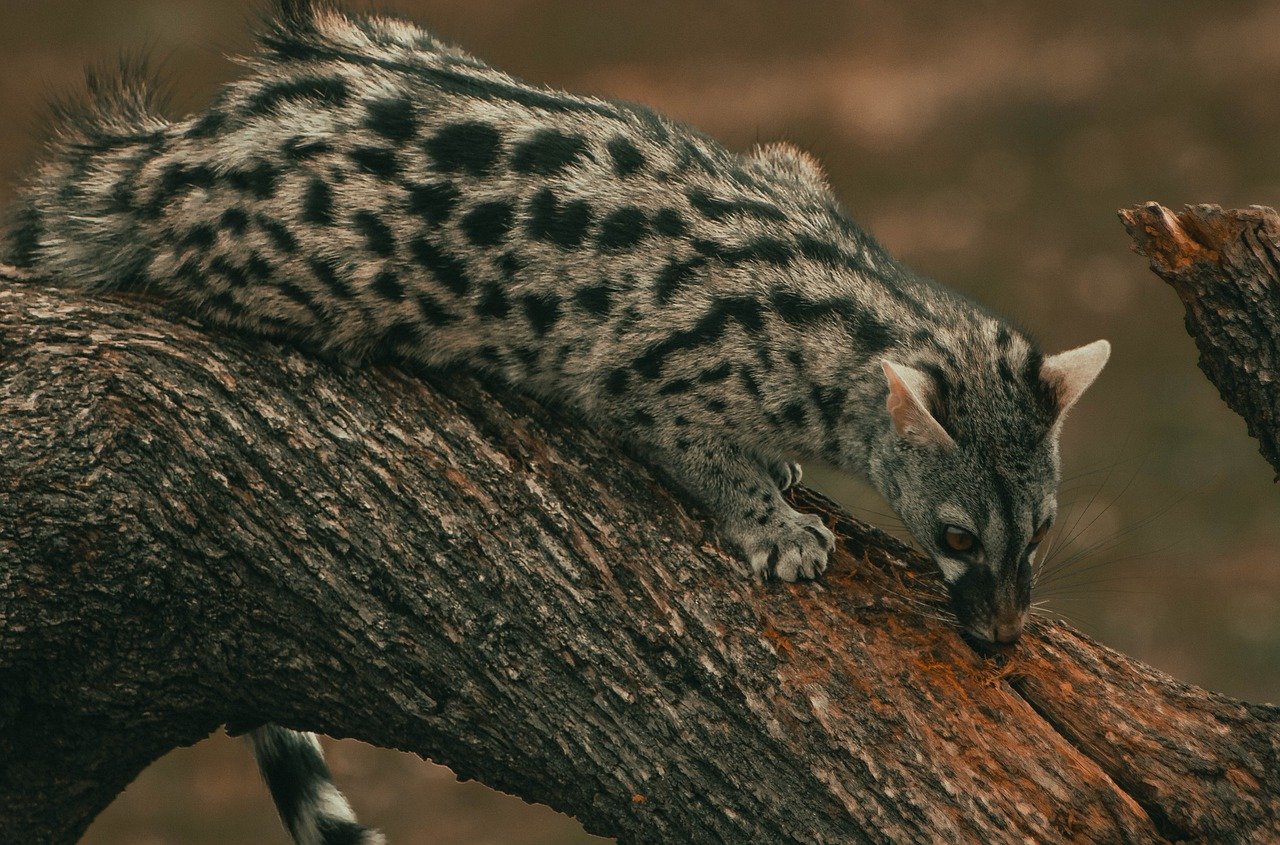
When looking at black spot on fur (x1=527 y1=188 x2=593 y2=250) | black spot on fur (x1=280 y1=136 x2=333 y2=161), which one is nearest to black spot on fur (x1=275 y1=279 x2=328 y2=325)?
black spot on fur (x1=280 y1=136 x2=333 y2=161)

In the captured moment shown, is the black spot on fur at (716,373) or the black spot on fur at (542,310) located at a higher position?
the black spot on fur at (542,310)

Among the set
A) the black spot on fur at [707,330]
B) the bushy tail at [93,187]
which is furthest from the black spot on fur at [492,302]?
the bushy tail at [93,187]

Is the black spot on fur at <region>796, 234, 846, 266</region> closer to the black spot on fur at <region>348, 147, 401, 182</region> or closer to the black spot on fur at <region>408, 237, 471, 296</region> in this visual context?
the black spot on fur at <region>408, 237, 471, 296</region>

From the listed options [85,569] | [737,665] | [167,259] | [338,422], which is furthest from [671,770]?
[167,259]

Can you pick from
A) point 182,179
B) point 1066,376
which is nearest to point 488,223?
point 182,179

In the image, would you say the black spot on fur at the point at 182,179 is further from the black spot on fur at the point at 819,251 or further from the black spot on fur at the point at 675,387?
the black spot on fur at the point at 819,251
